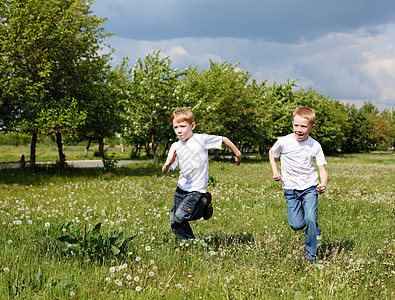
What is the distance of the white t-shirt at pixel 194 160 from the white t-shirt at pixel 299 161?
1.18m

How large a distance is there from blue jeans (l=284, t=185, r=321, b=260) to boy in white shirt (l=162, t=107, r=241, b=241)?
1150 millimetres

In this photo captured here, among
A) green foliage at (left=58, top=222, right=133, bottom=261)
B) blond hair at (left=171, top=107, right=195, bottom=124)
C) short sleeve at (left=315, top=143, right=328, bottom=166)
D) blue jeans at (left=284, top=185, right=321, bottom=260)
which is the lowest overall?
green foliage at (left=58, top=222, right=133, bottom=261)

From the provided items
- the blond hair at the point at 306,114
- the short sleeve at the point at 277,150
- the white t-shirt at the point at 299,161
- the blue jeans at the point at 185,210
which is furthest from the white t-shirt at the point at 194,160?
the blond hair at the point at 306,114

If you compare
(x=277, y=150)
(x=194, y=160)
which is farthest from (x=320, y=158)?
(x=194, y=160)

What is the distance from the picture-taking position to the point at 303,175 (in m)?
5.30

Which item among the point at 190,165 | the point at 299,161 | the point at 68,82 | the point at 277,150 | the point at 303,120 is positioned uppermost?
the point at 68,82

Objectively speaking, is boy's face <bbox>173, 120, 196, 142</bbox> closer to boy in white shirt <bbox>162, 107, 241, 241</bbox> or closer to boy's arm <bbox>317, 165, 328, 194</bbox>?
boy in white shirt <bbox>162, 107, 241, 241</bbox>

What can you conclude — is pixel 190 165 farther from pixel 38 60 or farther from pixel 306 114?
pixel 38 60

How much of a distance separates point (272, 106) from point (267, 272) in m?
40.8

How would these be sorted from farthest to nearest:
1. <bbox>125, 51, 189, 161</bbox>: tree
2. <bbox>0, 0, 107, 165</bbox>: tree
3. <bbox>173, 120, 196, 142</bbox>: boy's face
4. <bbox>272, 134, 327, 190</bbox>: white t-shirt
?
<bbox>125, 51, 189, 161</bbox>: tree < <bbox>0, 0, 107, 165</bbox>: tree < <bbox>272, 134, 327, 190</bbox>: white t-shirt < <bbox>173, 120, 196, 142</bbox>: boy's face

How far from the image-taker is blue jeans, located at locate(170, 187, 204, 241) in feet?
16.0

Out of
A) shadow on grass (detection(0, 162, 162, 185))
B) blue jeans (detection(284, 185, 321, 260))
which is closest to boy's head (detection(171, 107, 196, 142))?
blue jeans (detection(284, 185, 321, 260))

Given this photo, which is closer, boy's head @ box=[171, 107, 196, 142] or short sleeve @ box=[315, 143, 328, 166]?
boy's head @ box=[171, 107, 196, 142]

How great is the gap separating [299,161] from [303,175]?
226 mm
